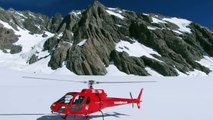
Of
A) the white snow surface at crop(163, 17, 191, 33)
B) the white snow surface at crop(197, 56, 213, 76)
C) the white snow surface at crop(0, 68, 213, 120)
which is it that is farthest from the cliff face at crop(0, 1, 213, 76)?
the white snow surface at crop(0, 68, 213, 120)

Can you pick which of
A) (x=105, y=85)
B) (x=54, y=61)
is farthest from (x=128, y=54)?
(x=105, y=85)

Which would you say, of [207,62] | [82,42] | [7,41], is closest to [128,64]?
[82,42]

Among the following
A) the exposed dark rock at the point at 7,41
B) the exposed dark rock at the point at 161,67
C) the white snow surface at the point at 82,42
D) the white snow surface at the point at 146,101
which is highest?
the exposed dark rock at the point at 7,41

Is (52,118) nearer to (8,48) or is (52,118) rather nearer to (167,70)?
(167,70)

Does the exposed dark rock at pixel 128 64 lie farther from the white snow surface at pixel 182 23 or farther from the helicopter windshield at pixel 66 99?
the helicopter windshield at pixel 66 99

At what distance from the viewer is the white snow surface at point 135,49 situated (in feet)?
405

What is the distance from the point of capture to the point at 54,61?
116m

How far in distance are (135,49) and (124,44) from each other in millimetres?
5706

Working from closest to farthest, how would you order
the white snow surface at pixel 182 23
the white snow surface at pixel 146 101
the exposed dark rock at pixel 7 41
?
1. the white snow surface at pixel 146 101
2. the exposed dark rock at pixel 7 41
3. the white snow surface at pixel 182 23

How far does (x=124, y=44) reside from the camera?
130375mm

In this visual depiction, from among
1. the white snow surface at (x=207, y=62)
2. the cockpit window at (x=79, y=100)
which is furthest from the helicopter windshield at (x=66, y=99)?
the white snow surface at (x=207, y=62)

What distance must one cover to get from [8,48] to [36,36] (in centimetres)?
2706

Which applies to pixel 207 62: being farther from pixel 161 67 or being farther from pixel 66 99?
pixel 66 99

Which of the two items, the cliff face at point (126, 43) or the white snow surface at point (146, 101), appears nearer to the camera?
the white snow surface at point (146, 101)
